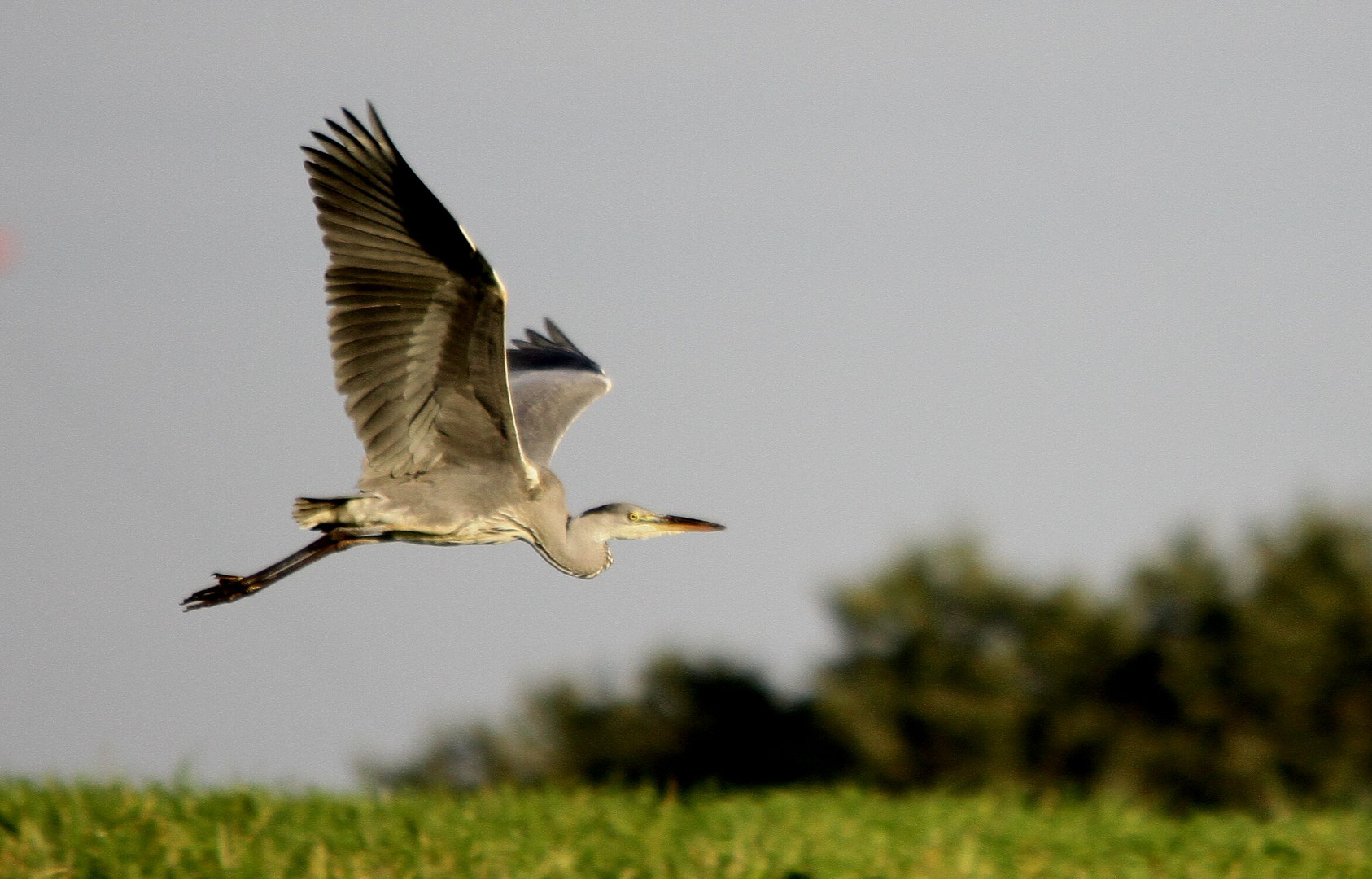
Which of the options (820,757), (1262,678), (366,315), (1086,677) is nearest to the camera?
(366,315)

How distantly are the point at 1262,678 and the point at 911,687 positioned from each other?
6.41m

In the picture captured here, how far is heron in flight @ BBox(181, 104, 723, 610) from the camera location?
6.17m

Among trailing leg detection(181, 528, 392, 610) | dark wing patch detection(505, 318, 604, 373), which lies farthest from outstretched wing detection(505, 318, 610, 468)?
trailing leg detection(181, 528, 392, 610)

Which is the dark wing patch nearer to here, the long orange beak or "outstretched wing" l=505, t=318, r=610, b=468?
"outstretched wing" l=505, t=318, r=610, b=468

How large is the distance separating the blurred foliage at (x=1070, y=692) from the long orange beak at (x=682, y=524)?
18.2 m

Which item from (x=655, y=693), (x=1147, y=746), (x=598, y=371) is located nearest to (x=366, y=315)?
(x=598, y=371)

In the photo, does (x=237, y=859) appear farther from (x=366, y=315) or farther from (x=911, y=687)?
(x=911, y=687)

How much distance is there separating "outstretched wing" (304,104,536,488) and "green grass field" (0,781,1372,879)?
1.63 m

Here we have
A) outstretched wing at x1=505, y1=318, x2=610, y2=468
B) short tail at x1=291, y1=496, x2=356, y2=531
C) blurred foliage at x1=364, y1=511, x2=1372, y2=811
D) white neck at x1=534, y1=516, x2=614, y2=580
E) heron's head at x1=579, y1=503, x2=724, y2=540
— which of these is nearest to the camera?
short tail at x1=291, y1=496, x2=356, y2=531

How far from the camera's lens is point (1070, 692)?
98.1 ft

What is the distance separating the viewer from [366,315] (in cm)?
636

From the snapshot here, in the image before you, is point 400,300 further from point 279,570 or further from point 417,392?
point 279,570

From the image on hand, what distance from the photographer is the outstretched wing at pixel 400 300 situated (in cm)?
614

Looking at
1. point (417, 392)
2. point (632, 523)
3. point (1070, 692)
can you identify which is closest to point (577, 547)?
point (632, 523)
